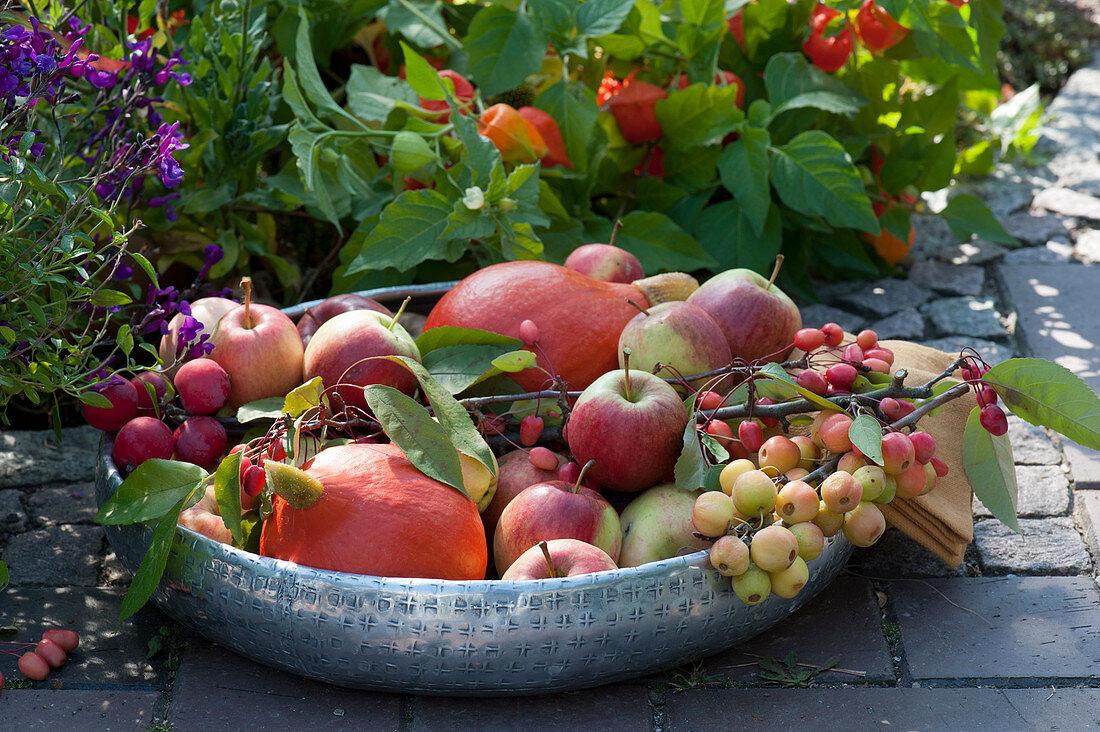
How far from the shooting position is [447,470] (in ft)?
4.57

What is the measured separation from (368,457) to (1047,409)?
95 cm

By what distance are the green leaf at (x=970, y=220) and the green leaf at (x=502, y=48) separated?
48.1 inches

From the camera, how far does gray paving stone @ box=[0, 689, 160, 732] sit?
132 centimetres

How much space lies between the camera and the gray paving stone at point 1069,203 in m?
3.16

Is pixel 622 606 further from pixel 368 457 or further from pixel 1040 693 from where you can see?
pixel 1040 693

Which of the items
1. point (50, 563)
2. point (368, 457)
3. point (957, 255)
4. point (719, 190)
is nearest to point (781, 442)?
point (368, 457)

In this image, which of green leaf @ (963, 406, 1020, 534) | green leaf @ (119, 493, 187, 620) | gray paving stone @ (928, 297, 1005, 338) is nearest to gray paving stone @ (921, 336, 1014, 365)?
gray paving stone @ (928, 297, 1005, 338)

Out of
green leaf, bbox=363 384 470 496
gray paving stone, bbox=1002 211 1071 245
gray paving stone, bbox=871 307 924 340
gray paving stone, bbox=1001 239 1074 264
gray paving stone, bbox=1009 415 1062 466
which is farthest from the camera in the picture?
gray paving stone, bbox=1002 211 1071 245

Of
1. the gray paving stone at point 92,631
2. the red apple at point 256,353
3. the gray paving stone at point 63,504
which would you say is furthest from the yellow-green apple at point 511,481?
the gray paving stone at point 63,504

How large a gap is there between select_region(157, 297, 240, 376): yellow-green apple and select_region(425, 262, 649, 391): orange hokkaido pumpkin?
40 centimetres

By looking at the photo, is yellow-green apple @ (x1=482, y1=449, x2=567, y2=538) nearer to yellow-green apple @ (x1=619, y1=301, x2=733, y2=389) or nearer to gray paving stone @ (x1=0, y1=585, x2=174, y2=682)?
yellow-green apple @ (x1=619, y1=301, x2=733, y2=389)

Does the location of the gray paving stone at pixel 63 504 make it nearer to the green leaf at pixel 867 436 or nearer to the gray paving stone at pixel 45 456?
the gray paving stone at pixel 45 456

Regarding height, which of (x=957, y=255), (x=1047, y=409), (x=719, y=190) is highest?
(x=1047, y=409)

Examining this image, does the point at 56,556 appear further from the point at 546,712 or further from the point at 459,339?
the point at 546,712
